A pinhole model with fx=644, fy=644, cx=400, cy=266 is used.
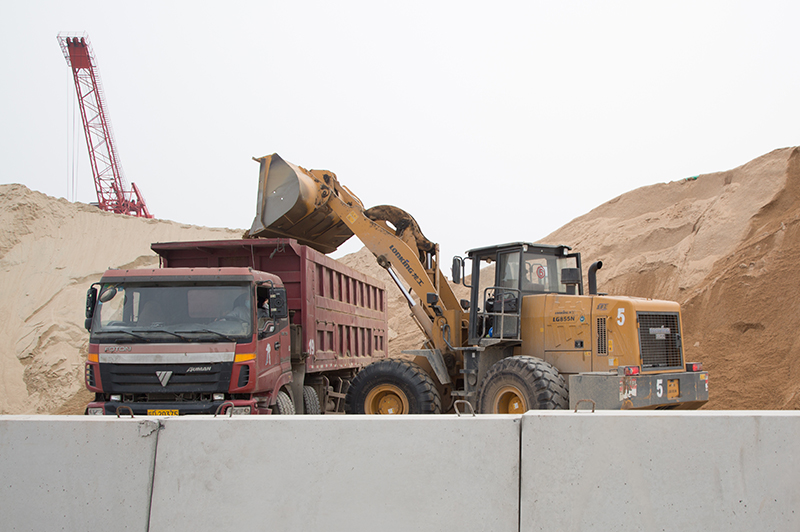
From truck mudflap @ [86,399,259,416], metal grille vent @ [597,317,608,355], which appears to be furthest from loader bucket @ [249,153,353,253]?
metal grille vent @ [597,317,608,355]

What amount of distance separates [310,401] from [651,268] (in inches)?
731

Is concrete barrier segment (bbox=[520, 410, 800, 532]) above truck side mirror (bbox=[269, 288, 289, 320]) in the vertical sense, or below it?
below

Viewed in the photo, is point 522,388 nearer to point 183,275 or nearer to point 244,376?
point 244,376

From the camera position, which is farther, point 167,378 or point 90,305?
point 90,305

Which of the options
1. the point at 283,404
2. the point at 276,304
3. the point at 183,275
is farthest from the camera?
the point at 283,404

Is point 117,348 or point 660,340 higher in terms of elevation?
point 660,340

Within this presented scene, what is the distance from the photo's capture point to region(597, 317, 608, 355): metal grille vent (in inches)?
330

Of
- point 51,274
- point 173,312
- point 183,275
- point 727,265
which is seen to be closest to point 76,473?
point 173,312

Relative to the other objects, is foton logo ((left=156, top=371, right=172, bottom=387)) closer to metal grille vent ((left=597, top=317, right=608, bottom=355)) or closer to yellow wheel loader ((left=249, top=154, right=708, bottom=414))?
yellow wheel loader ((left=249, top=154, right=708, bottom=414))

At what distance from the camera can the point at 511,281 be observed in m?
9.30

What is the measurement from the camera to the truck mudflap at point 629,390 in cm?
780

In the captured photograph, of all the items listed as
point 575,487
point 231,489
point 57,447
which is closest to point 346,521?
point 231,489

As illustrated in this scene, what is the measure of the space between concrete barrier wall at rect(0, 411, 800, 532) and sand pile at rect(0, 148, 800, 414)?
7857 millimetres

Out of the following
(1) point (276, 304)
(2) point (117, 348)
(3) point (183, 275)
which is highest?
(3) point (183, 275)
